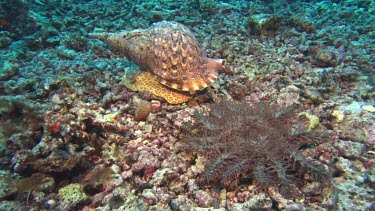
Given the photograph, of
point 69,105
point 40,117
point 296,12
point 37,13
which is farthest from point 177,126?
point 296,12

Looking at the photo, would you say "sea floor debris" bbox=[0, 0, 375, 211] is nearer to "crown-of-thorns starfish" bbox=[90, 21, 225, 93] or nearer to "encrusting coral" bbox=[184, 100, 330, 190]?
"encrusting coral" bbox=[184, 100, 330, 190]

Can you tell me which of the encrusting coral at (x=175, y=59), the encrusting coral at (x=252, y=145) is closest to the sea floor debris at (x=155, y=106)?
the encrusting coral at (x=252, y=145)

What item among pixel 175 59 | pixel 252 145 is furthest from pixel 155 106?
pixel 252 145

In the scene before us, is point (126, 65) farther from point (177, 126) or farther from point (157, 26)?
point (177, 126)

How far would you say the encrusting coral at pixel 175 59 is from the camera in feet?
12.0

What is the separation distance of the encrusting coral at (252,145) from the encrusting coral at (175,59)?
0.69 metres

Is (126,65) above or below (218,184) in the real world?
above

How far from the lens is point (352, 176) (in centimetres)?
267

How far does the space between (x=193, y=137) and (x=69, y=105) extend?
1.92 metres

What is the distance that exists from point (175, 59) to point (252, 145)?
6.41 ft

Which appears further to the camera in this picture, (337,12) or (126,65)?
(337,12)

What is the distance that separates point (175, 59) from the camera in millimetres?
3678

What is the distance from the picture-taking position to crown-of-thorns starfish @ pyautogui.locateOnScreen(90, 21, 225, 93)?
12.0 ft

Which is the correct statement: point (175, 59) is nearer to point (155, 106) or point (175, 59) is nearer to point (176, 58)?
point (176, 58)
